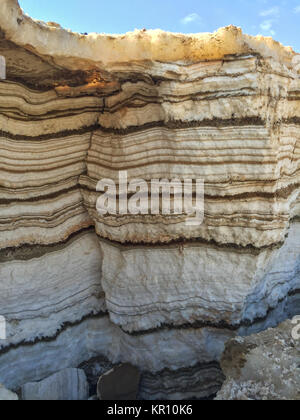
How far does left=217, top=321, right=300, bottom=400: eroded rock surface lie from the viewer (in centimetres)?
172

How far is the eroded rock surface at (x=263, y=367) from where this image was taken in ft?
5.64

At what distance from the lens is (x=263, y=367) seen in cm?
187

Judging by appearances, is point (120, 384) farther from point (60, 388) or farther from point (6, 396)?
point (6, 396)

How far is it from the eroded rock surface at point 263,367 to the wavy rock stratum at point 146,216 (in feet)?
1.15

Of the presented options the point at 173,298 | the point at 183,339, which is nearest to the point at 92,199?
the point at 173,298

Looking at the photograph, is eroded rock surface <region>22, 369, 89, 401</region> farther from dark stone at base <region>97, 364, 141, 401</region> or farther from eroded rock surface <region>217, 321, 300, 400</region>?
Answer: eroded rock surface <region>217, 321, 300, 400</region>

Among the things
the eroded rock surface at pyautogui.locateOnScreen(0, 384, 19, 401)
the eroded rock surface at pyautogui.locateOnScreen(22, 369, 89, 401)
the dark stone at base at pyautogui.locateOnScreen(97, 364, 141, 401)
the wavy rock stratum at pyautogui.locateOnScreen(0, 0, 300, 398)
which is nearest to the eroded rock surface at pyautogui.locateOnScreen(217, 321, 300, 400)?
the wavy rock stratum at pyautogui.locateOnScreen(0, 0, 300, 398)

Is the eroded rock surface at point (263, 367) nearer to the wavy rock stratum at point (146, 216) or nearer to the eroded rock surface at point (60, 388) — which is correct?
the wavy rock stratum at point (146, 216)

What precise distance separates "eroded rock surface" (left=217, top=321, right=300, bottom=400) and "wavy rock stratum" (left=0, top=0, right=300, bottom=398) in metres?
0.35

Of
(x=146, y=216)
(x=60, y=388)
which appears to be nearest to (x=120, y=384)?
(x=60, y=388)

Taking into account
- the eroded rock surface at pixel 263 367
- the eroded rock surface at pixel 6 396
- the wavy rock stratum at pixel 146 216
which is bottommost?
the eroded rock surface at pixel 6 396

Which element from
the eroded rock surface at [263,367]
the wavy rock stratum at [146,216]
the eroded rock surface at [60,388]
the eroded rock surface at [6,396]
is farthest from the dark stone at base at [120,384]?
the eroded rock surface at [263,367]

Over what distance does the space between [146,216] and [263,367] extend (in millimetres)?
1222

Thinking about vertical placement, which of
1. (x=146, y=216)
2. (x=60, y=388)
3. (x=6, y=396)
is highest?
(x=146, y=216)
